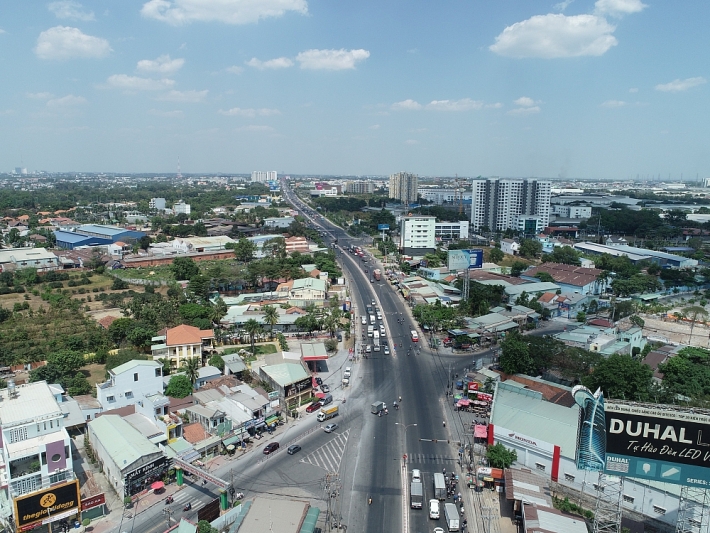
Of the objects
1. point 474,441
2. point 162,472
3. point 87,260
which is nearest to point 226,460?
point 162,472

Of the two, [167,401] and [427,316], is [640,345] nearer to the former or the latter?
[427,316]

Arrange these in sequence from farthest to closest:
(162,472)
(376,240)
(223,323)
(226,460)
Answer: (376,240) → (223,323) → (226,460) → (162,472)

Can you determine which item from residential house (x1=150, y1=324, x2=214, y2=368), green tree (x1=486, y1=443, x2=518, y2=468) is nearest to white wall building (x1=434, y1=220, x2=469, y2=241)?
residential house (x1=150, y1=324, x2=214, y2=368)

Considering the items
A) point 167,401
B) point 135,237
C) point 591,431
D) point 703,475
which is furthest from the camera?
point 135,237

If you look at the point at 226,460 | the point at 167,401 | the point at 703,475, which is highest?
the point at 703,475

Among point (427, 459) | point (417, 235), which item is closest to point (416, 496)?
point (427, 459)

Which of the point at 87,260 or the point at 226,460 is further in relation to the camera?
Result: the point at 87,260

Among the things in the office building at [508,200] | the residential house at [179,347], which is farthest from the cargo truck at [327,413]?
the office building at [508,200]

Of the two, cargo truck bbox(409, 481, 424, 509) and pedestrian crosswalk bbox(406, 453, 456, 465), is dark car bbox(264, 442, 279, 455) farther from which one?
cargo truck bbox(409, 481, 424, 509)
